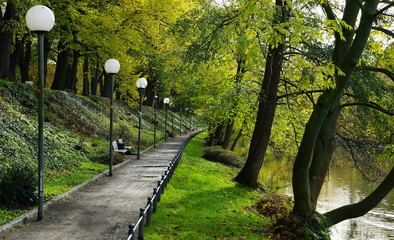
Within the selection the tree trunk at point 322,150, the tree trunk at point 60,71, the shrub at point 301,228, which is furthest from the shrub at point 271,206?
the tree trunk at point 60,71

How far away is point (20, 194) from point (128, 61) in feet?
60.0

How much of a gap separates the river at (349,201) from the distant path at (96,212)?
24.5ft

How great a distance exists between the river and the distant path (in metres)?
7.47

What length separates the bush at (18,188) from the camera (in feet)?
27.9

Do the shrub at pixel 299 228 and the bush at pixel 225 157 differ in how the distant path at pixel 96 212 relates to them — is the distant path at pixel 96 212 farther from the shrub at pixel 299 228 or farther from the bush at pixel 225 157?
the bush at pixel 225 157

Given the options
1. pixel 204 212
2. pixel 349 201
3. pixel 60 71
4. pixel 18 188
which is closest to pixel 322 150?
pixel 204 212

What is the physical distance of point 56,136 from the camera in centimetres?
1630

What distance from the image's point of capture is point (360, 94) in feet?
37.7

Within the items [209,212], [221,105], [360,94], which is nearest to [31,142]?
[209,212]

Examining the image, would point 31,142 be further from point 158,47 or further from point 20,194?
point 158,47

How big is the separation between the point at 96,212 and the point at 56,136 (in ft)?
26.9

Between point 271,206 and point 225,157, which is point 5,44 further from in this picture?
point 225,157

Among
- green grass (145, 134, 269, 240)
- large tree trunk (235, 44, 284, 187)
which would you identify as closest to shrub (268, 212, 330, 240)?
green grass (145, 134, 269, 240)

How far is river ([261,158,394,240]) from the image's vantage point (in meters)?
16.9
